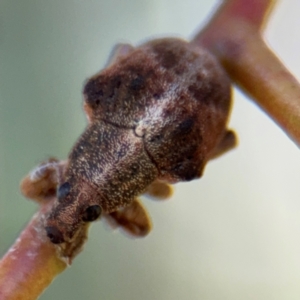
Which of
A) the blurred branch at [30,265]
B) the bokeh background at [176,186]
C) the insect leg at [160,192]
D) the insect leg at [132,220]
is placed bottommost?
the blurred branch at [30,265]

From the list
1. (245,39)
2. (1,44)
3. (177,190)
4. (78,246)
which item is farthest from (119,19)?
(78,246)

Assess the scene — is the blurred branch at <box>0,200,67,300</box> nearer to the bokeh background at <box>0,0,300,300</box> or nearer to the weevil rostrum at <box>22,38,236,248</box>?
the weevil rostrum at <box>22,38,236,248</box>

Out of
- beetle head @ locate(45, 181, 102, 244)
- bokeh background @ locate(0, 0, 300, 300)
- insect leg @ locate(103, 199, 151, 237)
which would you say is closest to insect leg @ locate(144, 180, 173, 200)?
insect leg @ locate(103, 199, 151, 237)

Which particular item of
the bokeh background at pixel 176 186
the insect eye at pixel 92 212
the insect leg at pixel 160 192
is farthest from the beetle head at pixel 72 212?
the bokeh background at pixel 176 186

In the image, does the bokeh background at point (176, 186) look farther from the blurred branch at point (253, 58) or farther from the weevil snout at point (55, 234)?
the weevil snout at point (55, 234)

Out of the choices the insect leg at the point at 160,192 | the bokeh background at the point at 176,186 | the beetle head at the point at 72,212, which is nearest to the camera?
the beetle head at the point at 72,212

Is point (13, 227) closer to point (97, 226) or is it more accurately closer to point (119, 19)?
point (97, 226)
